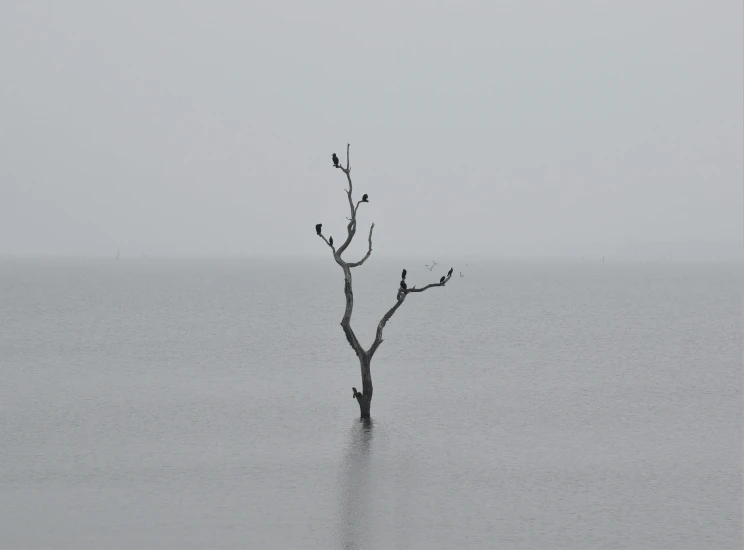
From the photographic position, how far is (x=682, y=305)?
13300 centimetres

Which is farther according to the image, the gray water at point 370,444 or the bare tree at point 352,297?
Answer: the bare tree at point 352,297

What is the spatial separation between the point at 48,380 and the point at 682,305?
104 m

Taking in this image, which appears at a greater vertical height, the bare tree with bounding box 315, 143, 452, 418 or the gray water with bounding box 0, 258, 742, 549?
the bare tree with bounding box 315, 143, 452, 418

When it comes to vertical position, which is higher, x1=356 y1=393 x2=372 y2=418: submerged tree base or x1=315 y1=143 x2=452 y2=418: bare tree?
x1=315 y1=143 x2=452 y2=418: bare tree

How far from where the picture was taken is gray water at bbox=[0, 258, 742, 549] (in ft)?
83.5

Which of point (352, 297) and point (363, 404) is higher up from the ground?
point (352, 297)

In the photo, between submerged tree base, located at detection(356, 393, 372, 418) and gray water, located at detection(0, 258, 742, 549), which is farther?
submerged tree base, located at detection(356, 393, 372, 418)

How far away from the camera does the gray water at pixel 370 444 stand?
25453 millimetres

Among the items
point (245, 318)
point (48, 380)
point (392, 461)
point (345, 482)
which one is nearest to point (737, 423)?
point (392, 461)

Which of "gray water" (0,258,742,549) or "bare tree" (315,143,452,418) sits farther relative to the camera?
"bare tree" (315,143,452,418)

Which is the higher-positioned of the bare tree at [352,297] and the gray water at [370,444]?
the bare tree at [352,297]

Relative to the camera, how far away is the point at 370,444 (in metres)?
36.0

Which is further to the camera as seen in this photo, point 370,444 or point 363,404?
point 363,404

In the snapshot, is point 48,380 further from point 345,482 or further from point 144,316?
point 144,316
